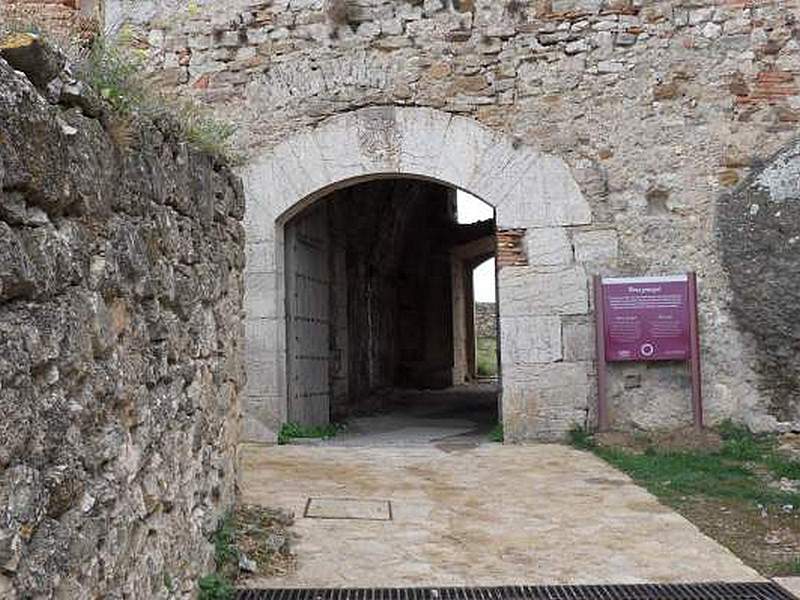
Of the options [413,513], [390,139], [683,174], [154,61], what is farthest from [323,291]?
[413,513]

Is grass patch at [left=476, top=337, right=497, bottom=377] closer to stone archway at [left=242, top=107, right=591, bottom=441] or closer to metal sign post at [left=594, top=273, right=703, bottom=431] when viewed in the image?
stone archway at [left=242, top=107, right=591, bottom=441]

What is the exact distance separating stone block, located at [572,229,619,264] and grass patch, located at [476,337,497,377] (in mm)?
10845

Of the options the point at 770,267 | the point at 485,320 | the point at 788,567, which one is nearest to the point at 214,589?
the point at 788,567

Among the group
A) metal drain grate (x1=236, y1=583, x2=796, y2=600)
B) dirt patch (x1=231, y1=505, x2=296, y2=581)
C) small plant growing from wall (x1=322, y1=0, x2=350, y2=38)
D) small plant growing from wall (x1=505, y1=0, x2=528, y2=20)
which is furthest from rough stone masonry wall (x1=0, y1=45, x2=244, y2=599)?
small plant growing from wall (x1=505, y1=0, x2=528, y2=20)

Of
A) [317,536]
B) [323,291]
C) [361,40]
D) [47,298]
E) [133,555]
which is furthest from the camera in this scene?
[323,291]

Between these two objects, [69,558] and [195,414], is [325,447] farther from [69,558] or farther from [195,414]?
[69,558]

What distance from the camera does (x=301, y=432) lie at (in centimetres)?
723

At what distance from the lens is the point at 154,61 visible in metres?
7.48

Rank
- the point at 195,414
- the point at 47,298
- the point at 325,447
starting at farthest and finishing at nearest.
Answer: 1. the point at 325,447
2. the point at 195,414
3. the point at 47,298

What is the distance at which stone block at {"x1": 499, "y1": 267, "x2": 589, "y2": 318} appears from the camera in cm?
684

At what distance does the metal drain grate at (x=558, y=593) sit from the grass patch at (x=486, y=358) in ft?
46.7

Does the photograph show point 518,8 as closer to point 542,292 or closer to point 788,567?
point 542,292

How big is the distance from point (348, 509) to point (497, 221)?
3.25 meters

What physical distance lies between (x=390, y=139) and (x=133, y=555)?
530cm
